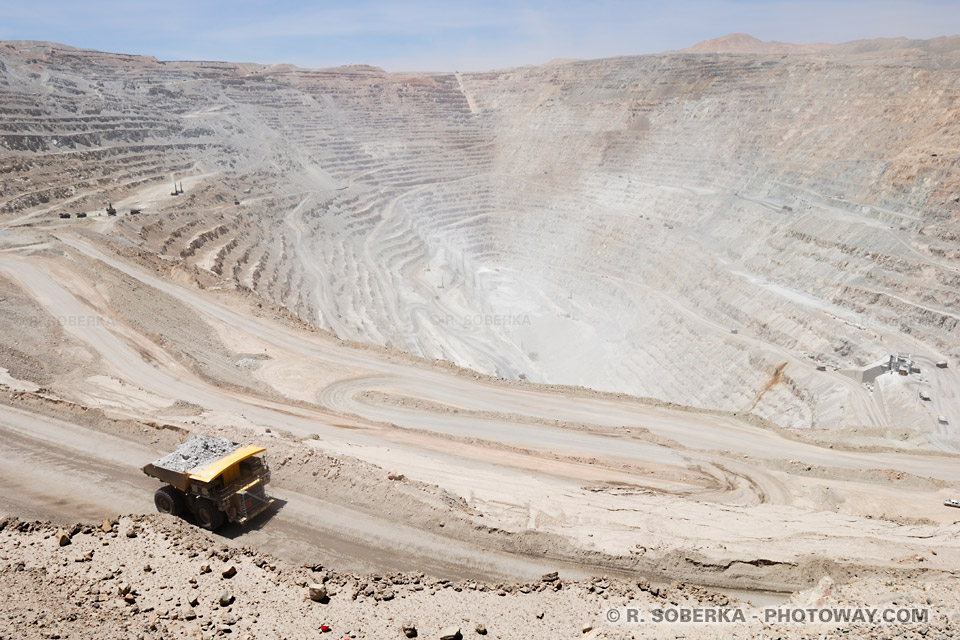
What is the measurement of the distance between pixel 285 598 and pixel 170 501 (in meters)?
4.35

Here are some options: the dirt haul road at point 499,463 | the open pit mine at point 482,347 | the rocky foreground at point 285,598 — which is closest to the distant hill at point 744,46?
the open pit mine at point 482,347

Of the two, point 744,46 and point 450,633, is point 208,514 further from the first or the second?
point 744,46

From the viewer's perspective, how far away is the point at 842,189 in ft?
161

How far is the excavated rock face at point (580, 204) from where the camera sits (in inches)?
1597

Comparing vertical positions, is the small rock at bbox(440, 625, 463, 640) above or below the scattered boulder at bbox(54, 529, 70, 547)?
below

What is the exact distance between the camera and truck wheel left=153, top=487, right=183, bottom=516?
42.6 feet

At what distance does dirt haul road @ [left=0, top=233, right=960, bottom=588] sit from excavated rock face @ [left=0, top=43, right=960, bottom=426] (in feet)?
37.2

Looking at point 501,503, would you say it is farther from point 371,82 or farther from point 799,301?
point 371,82

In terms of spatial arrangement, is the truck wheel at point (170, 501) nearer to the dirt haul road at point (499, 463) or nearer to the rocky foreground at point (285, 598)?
the rocky foreground at point (285, 598)

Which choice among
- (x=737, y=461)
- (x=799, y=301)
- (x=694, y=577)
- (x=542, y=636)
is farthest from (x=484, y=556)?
(x=799, y=301)

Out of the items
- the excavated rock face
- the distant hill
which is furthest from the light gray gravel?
the distant hill

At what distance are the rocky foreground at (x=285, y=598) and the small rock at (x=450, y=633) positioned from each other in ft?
0.16

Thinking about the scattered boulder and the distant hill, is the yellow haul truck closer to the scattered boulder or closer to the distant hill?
the scattered boulder

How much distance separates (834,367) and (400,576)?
33893mm
